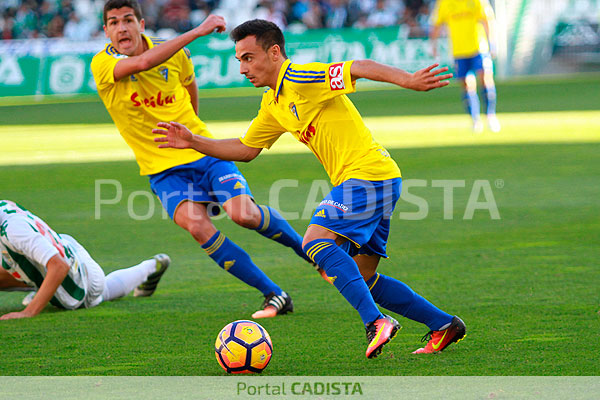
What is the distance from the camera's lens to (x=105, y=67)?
6160 millimetres

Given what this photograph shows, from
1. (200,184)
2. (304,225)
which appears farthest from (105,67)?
(304,225)

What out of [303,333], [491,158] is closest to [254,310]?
Answer: [303,333]

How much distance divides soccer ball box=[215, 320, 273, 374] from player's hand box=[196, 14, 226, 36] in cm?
207

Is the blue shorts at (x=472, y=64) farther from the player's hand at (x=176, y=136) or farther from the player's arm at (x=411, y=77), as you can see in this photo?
the player's arm at (x=411, y=77)

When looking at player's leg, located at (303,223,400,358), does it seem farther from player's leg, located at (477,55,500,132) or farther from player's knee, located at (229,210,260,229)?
player's leg, located at (477,55,500,132)

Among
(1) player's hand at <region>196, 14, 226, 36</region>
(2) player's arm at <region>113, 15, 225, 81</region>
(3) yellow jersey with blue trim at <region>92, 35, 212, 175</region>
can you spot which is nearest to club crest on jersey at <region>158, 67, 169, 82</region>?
(3) yellow jersey with blue trim at <region>92, 35, 212, 175</region>

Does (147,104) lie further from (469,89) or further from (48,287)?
(469,89)

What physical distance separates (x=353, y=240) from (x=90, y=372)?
1394mm

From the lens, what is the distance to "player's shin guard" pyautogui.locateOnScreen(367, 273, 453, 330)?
455cm

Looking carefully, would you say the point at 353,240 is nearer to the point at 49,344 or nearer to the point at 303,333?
the point at 303,333

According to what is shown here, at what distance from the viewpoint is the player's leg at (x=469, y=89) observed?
15625 millimetres

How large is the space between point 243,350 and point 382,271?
2525 mm

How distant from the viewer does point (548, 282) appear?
613 centimetres
